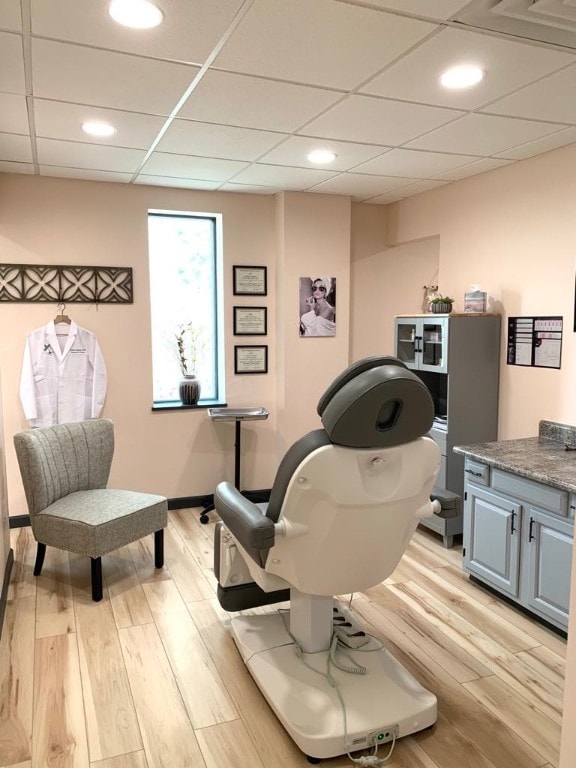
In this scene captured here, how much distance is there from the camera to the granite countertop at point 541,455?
109 inches

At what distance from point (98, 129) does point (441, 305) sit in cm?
246

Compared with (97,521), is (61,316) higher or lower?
higher

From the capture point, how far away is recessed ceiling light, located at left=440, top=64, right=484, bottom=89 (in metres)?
2.25

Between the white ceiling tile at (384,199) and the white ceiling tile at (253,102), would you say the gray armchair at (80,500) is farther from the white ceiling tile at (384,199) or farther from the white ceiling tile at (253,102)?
the white ceiling tile at (384,199)

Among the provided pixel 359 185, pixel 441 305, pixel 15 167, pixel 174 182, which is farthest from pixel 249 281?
pixel 15 167

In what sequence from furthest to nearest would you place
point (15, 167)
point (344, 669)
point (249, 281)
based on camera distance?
point (249, 281), point (15, 167), point (344, 669)

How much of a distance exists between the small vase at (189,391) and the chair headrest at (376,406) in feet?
9.12

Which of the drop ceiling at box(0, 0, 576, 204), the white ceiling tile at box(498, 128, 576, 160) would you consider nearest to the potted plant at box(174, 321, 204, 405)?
the drop ceiling at box(0, 0, 576, 204)

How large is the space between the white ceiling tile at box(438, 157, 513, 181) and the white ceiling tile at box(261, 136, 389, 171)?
2.29 feet

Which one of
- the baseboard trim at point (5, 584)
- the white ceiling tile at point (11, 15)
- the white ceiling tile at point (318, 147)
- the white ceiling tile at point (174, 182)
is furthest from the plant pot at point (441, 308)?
Result: the baseboard trim at point (5, 584)

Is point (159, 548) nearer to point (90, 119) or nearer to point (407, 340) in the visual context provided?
point (407, 340)

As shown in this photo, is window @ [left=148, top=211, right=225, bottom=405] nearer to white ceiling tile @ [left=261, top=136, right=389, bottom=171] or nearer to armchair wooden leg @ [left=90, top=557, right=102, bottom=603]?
white ceiling tile @ [left=261, top=136, right=389, bottom=171]

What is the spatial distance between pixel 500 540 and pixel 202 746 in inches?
72.3

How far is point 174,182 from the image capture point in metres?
4.25
